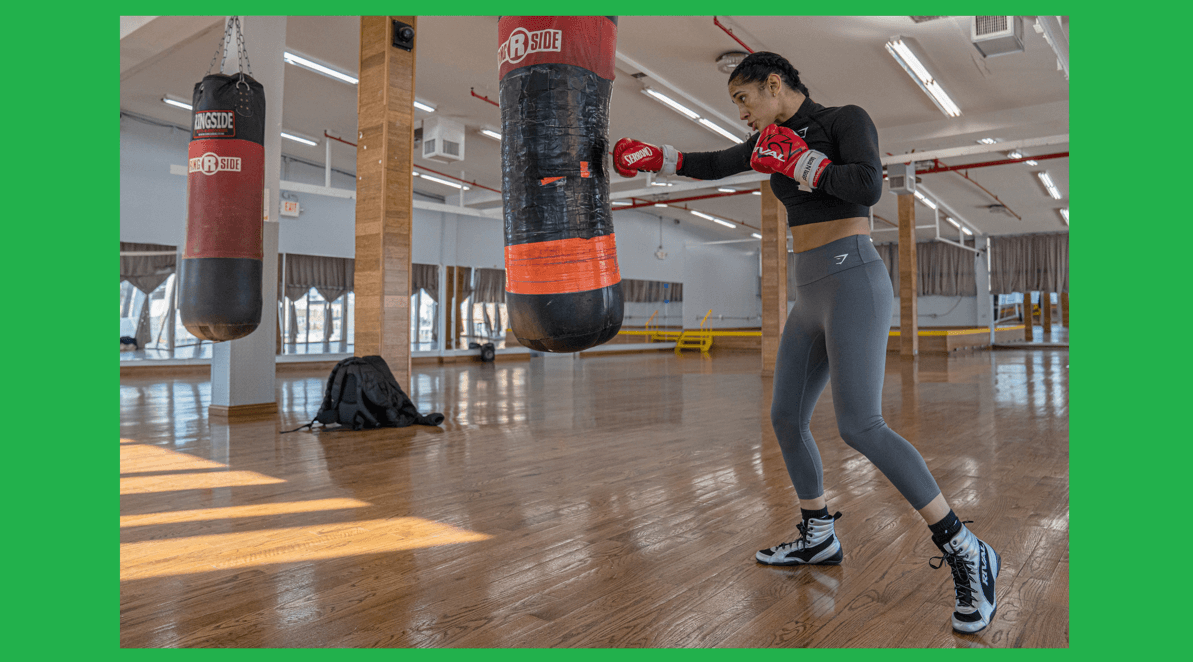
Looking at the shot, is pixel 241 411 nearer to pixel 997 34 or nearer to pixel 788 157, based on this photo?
pixel 788 157

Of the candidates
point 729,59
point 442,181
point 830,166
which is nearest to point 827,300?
point 830,166

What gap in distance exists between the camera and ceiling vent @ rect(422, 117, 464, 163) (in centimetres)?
877

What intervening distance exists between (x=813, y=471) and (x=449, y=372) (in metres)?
8.38

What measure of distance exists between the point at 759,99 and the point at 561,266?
678mm

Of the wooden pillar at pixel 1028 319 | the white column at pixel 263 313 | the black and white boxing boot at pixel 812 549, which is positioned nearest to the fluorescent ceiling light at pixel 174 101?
the white column at pixel 263 313

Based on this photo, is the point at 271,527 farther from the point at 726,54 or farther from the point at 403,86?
the point at 726,54

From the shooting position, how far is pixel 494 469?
3303 millimetres

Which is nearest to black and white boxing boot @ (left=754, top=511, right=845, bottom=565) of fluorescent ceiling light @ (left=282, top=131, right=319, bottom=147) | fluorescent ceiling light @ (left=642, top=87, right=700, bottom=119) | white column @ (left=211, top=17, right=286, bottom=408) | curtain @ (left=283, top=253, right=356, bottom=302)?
white column @ (left=211, top=17, right=286, bottom=408)

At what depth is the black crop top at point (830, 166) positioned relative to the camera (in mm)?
1618

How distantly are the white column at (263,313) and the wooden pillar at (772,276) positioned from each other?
5.97 metres

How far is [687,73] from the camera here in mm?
7441

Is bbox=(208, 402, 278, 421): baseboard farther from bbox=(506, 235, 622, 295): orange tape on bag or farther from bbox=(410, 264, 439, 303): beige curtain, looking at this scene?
bbox=(410, 264, 439, 303): beige curtain

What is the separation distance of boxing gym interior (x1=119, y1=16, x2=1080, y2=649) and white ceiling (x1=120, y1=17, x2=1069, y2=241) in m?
0.04

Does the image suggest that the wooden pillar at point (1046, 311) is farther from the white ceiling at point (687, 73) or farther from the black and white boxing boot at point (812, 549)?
the black and white boxing boot at point (812, 549)
